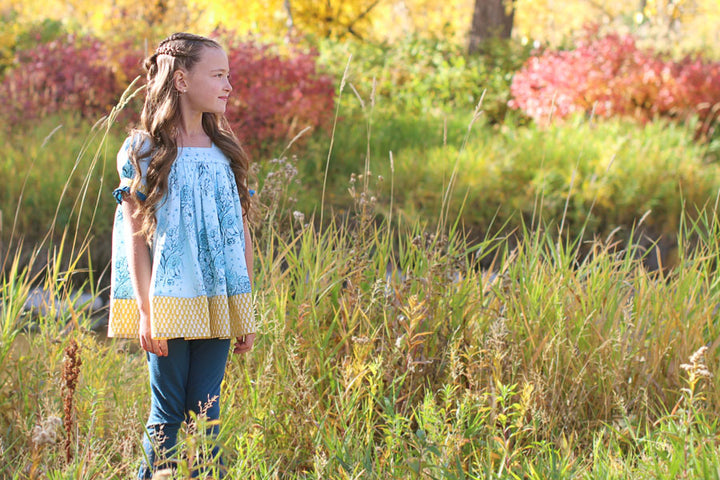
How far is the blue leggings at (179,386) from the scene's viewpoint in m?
2.30

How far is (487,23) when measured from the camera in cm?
1256

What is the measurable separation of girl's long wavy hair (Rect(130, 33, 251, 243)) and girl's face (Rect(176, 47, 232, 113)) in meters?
0.02

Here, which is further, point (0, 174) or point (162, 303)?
point (0, 174)

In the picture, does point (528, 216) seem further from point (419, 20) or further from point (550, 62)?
point (419, 20)

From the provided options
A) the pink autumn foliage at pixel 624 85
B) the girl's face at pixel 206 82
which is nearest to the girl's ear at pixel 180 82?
the girl's face at pixel 206 82

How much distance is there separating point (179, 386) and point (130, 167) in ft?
2.27

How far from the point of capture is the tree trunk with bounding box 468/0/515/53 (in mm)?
12453

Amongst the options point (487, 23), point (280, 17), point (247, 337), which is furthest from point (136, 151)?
point (280, 17)

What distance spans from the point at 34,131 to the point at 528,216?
4732mm

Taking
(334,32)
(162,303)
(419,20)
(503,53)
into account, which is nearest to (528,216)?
(162,303)

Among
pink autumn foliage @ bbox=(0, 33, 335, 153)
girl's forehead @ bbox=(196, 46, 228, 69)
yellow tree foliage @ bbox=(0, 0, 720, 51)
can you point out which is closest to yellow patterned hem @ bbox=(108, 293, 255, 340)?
girl's forehead @ bbox=(196, 46, 228, 69)

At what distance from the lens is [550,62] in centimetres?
1029

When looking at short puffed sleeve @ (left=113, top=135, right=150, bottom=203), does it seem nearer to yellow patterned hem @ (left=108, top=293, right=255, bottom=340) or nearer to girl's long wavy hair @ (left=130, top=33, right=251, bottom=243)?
girl's long wavy hair @ (left=130, top=33, right=251, bottom=243)

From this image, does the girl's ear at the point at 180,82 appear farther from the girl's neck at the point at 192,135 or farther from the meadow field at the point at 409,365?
the meadow field at the point at 409,365
